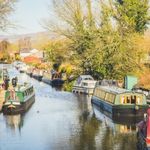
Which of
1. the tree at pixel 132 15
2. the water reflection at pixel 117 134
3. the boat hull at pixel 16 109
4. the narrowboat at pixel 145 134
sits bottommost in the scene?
the water reflection at pixel 117 134

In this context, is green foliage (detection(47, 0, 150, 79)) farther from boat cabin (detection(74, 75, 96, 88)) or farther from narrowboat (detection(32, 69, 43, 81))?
narrowboat (detection(32, 69, 43, 81))

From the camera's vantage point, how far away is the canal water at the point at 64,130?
34.1m

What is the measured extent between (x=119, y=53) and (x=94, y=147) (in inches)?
1480

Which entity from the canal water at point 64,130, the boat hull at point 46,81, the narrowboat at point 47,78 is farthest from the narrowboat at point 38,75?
the canal water at point 64,130

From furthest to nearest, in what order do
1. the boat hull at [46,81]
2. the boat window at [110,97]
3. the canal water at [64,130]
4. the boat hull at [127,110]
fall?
1. the boat hull at [46,81]
2. the boat window at [110,97]
3. the boat hull at [127,110]
4. the canal water at [64,130]

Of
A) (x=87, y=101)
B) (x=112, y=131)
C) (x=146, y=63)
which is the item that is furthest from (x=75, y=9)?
(x=112, y=131)

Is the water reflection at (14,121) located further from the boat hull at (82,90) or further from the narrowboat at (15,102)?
the boat hull at (82,90)

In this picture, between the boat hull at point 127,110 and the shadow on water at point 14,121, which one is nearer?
the shadow on water at point 14,121

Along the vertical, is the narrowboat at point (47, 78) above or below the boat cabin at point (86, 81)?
below

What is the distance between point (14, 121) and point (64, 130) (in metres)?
6.13

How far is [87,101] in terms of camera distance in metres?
61.7

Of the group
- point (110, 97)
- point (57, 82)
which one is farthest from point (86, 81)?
point (110, 97)

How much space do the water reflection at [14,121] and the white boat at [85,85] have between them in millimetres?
22754

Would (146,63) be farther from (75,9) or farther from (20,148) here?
(20,148)
